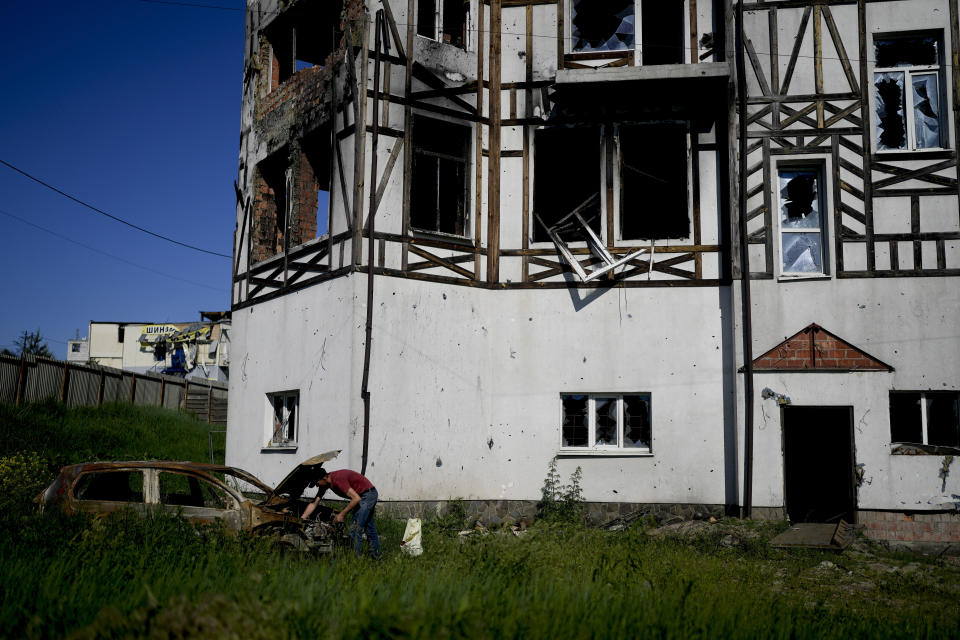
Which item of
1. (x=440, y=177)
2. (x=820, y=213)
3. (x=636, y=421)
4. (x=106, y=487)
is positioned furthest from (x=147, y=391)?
(x=820, y=213)

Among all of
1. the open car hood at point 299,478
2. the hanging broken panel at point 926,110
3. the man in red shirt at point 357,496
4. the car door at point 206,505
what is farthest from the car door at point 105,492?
the hanging broken panel at point 926,110

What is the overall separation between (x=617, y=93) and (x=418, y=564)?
31.6 feet

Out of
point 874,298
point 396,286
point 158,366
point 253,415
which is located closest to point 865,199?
point 874,298

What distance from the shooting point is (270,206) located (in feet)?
59.5

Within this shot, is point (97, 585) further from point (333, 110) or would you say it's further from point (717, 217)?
point (717, 217)

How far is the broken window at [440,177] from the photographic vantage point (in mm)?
15359

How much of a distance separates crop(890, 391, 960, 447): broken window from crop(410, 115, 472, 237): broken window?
7901 mm

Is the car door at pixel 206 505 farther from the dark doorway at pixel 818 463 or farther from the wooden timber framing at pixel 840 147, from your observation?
the dark doorway at pixel 818 463

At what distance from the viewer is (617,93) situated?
49.6 ft

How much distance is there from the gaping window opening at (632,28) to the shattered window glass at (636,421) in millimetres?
6250

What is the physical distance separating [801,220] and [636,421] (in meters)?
4.48

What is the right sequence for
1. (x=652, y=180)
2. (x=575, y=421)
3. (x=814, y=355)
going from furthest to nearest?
(x=652, y=180), (x=575, y=421), (x=814, y=355)

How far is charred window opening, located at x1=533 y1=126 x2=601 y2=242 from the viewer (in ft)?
51.2

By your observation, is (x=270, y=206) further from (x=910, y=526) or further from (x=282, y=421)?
(x=910, y=526)
